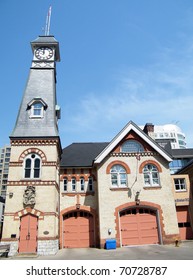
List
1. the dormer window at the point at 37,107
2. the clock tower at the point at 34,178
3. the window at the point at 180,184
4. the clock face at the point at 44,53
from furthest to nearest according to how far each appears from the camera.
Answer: the clock face at the point at 44,53, the window at the point at 180,184, the dormer window at the point at 37,107, the clock tower at the point at 34,178

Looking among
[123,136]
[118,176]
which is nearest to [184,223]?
[118,176]

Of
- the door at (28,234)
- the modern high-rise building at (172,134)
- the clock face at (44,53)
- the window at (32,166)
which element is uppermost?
the modern high-rise building at (172,134)

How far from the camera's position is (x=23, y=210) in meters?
17.0

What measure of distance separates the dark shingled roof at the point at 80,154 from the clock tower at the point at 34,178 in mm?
3730

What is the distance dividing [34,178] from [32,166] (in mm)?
1102

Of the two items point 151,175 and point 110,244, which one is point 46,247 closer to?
point 110,244

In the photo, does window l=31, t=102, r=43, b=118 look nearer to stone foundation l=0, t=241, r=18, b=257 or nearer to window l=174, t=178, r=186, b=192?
stone foundation l=0, t=241, r=18, b=257

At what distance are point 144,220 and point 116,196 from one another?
3.36m

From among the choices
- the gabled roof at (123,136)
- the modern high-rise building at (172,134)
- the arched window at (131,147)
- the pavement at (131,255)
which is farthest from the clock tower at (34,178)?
the modern high-rise building at (172,134)

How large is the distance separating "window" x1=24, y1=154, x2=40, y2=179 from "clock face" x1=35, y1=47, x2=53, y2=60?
1310 centimetres

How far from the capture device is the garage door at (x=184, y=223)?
21.7 meters

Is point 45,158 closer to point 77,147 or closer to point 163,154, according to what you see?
point 77,147

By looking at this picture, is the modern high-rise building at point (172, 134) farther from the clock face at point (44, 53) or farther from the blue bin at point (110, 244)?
the blue bin at point (110, 244)

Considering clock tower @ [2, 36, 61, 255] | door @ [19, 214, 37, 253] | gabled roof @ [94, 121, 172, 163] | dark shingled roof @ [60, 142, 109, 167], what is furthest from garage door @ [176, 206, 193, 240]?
door @ [19, 214, 37, 253]
